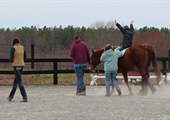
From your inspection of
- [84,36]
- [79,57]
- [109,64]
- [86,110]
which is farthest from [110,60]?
[84,36]

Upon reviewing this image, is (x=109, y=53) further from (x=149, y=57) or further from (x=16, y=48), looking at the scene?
(x=16, y=48)

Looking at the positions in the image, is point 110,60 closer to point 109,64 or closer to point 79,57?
point 109,64

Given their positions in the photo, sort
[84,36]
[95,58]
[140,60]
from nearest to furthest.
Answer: [140,60], [95,58], [84,36]

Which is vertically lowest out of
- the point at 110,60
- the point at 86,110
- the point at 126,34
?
the point at 86,110

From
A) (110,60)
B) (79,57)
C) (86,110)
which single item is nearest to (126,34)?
(110,60)

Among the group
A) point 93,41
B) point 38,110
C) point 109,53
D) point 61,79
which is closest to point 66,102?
point 38,110

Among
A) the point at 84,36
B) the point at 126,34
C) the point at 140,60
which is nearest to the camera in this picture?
the point at 140,60

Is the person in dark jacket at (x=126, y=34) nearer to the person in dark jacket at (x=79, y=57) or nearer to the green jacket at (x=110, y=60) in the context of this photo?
the green jacket at (x=110, y=60)

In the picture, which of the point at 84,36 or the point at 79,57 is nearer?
the point at 79,57

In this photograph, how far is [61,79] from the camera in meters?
21.9

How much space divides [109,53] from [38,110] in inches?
170

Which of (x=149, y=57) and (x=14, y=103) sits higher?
(x=149, y=57)

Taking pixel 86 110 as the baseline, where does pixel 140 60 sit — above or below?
above

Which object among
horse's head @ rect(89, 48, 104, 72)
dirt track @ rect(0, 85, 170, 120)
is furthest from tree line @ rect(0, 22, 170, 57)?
dirt track @ rect(0, 85, 170, 120)
